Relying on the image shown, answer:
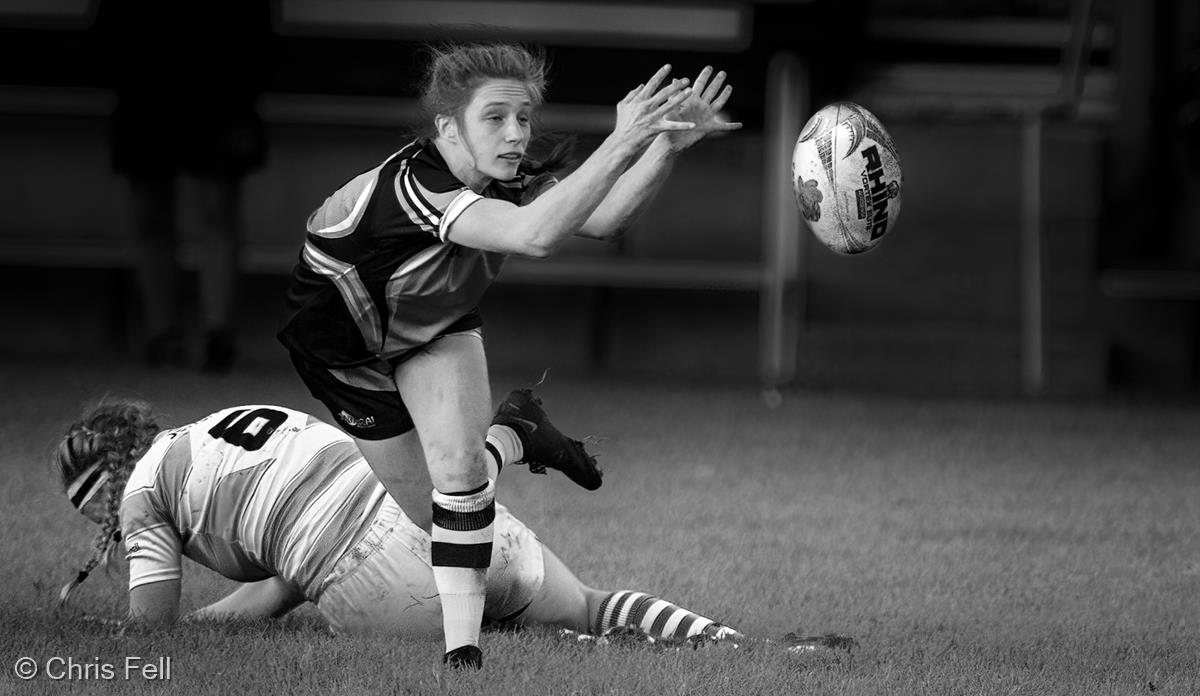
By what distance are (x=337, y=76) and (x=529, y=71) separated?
7127 mm

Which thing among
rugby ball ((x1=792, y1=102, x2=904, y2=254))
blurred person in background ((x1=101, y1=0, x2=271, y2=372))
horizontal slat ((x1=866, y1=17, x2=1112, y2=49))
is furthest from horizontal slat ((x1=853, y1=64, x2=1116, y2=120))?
rugby ball ((x1=792, y1=102, x2=904, y2=254))

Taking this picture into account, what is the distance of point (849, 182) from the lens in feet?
13.9

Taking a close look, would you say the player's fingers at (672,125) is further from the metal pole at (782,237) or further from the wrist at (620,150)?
the metal pole at (782,237)

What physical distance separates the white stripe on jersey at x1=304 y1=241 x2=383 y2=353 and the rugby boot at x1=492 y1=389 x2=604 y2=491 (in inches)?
20.9

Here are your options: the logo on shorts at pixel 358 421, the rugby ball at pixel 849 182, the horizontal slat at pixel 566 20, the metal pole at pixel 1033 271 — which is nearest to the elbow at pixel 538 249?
the logo on shorts at pixel 358 421

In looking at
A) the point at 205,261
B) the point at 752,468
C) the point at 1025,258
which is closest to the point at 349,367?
the point at 752,468

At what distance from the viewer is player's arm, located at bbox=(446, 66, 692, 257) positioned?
130 inches

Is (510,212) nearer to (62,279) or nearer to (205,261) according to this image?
(205,261)

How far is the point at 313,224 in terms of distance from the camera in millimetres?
Result: 3809

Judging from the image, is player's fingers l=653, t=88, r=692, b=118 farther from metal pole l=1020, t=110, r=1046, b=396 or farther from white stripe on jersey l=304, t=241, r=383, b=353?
metal pole l=1020, t=110, r=1046, b=396

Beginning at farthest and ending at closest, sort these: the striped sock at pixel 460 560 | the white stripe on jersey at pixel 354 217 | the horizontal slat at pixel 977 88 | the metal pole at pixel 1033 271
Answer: the horizontal slat at pixel 977 88 → the metal pole at pixel 1033 271 → the white stripe on jersey at pixel 354 217 → the striped sock at pixel 460 560

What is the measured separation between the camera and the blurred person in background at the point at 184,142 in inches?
349

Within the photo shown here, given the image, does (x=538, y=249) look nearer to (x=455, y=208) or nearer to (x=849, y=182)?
(x=455, y=208)

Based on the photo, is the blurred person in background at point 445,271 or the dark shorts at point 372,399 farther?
the dark shorts at point 372,399
